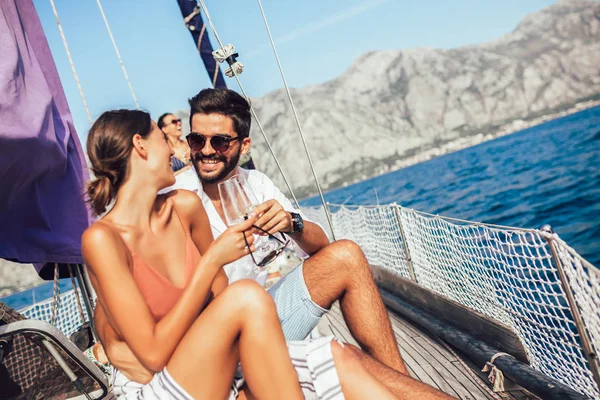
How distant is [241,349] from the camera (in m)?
1.31

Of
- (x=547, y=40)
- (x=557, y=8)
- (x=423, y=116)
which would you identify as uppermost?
(x=557, y=8)

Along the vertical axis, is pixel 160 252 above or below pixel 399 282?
above

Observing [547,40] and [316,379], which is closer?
[316,379]

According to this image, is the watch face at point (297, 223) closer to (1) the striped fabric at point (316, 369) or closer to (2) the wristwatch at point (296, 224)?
(2) the wristwatch at point (296, 224)

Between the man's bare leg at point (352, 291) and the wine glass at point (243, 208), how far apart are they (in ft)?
1.48

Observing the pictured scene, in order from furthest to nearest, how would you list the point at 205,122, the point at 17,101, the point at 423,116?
the point at 423,116, the point at 205,122, the point at 17,101

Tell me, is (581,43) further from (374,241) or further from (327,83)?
(374,241)

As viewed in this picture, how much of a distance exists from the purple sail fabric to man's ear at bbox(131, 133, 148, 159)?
85 cm

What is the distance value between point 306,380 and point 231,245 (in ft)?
1.60

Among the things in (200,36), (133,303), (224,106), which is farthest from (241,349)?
(200,36)

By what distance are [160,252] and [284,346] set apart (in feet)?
1.90

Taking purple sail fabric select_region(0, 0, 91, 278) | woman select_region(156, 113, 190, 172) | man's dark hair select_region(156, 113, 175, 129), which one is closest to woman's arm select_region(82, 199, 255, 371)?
purple sail fabric select_region(0, 0, 91, 278)

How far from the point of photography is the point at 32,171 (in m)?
2.22

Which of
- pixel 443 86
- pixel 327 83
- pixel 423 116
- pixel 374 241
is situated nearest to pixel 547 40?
pixel 443 86
